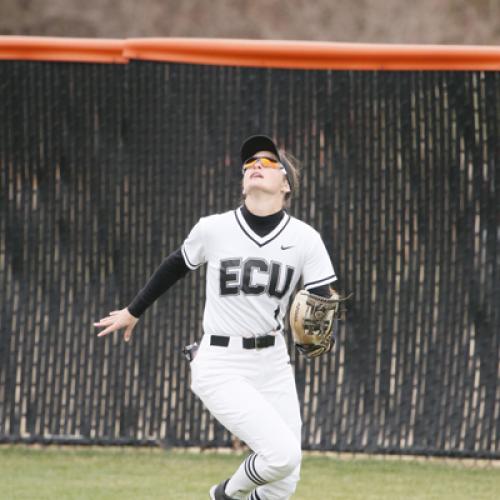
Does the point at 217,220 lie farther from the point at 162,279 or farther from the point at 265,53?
the point at 265,53

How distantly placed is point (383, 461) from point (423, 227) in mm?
1289

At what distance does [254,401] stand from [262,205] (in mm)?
809

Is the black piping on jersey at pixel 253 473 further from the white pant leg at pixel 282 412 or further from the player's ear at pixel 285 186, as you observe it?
the player's ear at pixel 285 186

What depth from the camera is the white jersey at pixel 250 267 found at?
16.1 ft

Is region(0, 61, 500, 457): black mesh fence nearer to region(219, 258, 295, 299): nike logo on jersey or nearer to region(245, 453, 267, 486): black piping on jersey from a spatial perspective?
region(219, 258, 295, 299): nike logo on jersey

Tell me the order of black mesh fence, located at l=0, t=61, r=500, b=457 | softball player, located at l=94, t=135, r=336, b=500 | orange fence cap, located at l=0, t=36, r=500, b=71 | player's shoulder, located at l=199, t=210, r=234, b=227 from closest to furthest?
softball player, located at l=94, t=135, r=336, b=500 < player's shoulder, located at l=199, t=210, r=234, b=227 < orange fence cap, located at l=0, t=36, r=500, b=71 < black mesh fence, located at l=0, t=61, r=500, b=457

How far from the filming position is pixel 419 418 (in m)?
6.62

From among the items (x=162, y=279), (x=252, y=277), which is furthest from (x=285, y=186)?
(x=162, y=279)

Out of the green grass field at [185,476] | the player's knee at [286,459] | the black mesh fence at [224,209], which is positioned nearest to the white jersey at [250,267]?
the player's knee at [286,459]

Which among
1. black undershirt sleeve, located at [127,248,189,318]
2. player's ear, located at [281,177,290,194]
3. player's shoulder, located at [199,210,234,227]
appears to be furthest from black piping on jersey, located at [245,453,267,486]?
player's ear, located at [281,177,290,194]

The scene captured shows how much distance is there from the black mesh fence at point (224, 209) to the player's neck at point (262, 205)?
1566mm

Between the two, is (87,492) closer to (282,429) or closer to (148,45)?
(282,429)

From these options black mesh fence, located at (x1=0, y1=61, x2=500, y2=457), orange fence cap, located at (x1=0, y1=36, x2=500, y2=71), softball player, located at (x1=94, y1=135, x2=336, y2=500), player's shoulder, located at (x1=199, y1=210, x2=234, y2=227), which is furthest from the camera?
black mesh fence, located at (x1=0, y1=61, x2=500, y2=457)

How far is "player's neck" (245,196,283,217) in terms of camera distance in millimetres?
5016
